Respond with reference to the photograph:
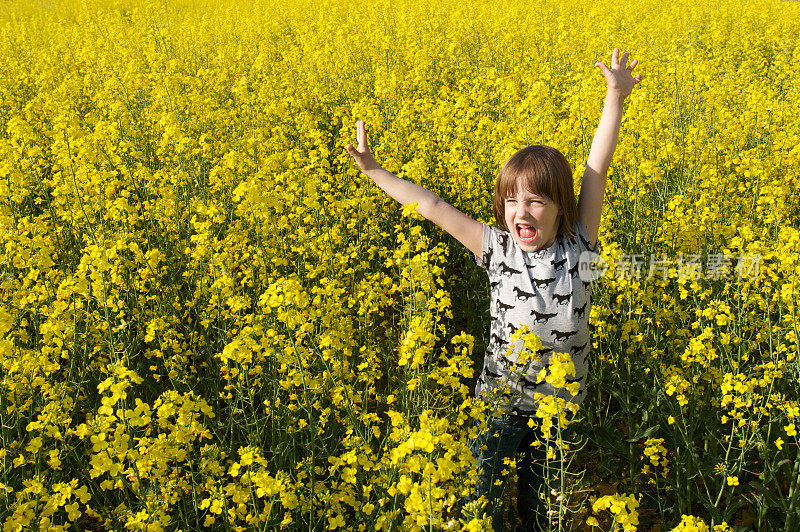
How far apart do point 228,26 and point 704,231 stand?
10.2 m

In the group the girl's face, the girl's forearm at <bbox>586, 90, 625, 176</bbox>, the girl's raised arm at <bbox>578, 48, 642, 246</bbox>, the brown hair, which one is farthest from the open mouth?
the girl's forearm at <bbox>586, 90, 625, 176</bbox>

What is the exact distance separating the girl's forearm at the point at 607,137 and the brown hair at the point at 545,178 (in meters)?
0.21

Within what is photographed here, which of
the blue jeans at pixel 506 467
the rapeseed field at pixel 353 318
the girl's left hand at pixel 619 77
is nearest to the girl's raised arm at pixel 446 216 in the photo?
the rapeseed field at pixel 353 318

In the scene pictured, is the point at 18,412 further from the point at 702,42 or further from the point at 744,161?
the point at 702,42

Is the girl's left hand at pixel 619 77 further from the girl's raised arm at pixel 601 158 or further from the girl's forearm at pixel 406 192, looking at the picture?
the girl's forearm at pixel 406 192

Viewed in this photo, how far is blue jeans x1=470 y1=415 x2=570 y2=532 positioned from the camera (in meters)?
2.12

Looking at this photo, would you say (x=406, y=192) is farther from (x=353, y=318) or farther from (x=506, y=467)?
(x=506, y=467)

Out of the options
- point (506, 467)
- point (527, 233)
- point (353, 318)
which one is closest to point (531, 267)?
point (527, 233)

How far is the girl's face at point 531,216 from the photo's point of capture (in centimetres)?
212

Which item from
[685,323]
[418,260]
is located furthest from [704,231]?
[418,260]

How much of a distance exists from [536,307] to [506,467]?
2.34 ft

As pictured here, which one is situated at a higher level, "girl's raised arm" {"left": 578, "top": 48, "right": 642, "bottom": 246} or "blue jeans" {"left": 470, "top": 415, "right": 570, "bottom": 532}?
"girl's raised arm" {"left": 578, "top": 48, "right": 642, "bottom": 246}

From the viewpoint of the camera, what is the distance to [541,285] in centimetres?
216

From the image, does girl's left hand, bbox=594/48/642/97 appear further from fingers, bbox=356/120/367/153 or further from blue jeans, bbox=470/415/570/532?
blue jeans, bbox=470/415/570/532
